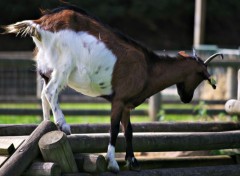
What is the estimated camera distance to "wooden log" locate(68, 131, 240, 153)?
5.91 metres

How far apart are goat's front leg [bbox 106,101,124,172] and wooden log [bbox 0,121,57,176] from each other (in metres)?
0.59

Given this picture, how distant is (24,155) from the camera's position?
17.7 feet

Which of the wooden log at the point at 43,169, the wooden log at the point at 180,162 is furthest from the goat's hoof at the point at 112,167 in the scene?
the wooden log at the point at 180,162

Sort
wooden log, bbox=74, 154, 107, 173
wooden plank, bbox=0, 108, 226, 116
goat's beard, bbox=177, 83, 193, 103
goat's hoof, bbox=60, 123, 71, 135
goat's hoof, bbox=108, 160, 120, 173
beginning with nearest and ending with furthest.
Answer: wooden log, bbox=74, 154, 107, 173 < goat's hoof, bbox=108, 160, 120, 173 < goat's hoof, bbox=60, 123, 71, 135 < goat's beard, bbox=177, 83, 193, 103 < wooden plank, bbox=0, 108, 226, 116

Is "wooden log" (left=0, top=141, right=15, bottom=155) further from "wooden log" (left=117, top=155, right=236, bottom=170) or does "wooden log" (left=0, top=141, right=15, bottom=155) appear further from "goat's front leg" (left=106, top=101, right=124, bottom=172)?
"wooden log" (left=117, top=155, right=236, bottom=170)

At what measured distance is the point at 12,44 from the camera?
33.0 metres

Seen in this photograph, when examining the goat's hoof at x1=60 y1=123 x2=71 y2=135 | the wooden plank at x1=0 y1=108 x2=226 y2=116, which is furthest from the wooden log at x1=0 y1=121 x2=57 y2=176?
the wooden plank at x1=0 y1=108 x2=226 y2=116

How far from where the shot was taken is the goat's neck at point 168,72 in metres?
6.40

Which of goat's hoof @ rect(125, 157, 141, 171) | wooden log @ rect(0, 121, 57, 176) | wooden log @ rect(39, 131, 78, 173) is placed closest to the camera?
wooden log @ rect(0, 121, 57, 176)

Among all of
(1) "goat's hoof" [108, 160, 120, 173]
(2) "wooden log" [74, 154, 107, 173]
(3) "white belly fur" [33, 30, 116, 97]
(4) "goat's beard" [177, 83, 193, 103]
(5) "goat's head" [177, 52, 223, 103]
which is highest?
(3) "white belly fur" [33, 30, 116, 97]

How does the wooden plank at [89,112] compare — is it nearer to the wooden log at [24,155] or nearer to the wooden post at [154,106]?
the wooden post at [154,106]

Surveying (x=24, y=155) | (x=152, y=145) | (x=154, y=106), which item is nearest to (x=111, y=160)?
(x=152, y=145)

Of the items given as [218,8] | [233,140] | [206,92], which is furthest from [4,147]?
[218,8]

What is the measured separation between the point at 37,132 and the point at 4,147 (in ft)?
1.01
